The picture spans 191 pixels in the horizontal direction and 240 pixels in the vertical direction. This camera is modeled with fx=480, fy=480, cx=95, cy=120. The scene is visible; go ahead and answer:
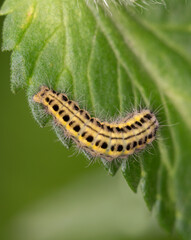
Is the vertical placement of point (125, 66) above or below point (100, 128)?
above

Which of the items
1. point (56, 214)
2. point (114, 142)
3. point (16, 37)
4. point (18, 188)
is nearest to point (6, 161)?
point (18, 188)

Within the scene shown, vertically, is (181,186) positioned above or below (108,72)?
below

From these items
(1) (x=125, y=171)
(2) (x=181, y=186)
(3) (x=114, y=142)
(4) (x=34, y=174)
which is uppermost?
(4) (x=34, y=174)

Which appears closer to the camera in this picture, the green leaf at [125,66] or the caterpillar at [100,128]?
the green leaf at [125,66]

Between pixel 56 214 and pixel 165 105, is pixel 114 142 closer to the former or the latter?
pixel 165 105
